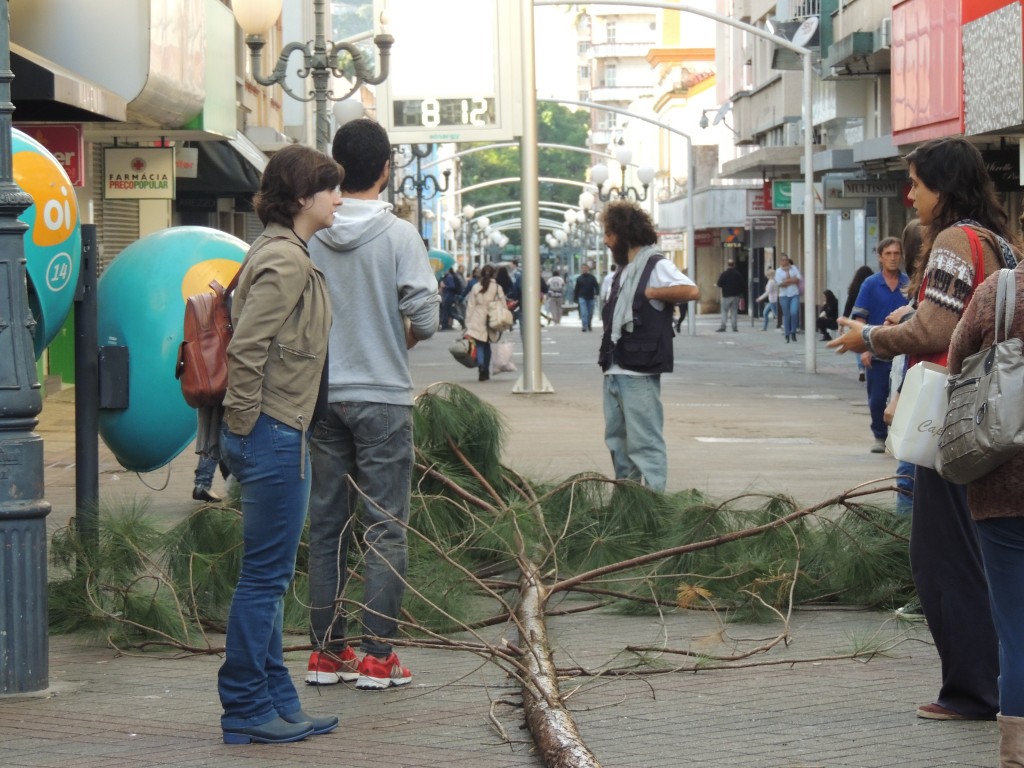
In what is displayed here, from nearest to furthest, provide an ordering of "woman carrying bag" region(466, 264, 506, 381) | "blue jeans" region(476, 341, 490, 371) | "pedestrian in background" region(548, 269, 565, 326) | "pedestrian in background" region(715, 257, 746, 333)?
"woman carrying bag" region(466, 264, 506, 381)
"blue jeans" region(476, 341, 490, 371)
"pedestrian in background" region(715, 257, 746, 333)
"pedestrian in background" region(548, 269, 565, 326)

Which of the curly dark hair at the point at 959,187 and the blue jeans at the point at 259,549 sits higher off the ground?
the curly dark hair at the point at 959,187

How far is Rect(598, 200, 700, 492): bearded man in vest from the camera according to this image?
1005cm

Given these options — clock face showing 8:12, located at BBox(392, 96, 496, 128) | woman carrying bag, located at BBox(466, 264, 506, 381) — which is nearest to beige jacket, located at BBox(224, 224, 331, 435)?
clock face showing 8:12, located at BBox(392, 96, 496, 128)

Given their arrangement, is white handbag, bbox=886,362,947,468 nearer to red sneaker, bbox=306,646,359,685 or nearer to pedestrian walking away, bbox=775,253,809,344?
red sneaker, bbox=306,646,359,685

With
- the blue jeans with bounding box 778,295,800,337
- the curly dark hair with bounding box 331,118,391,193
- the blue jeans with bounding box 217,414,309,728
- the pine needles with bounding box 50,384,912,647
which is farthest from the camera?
the blue jeans with bounding box 778,295,800,337

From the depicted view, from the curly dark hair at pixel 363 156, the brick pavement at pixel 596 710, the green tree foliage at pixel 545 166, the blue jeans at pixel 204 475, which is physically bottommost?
the brick pavement at pixel 596 710

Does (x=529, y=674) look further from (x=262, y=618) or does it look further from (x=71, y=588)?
(x=71, y=588)

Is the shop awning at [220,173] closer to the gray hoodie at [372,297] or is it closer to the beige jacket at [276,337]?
the gray hoodie at [372,297]

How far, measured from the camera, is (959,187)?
5645 millimetres

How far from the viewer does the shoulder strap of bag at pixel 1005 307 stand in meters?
4.46

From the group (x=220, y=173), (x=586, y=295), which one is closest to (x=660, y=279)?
(x=220, y=173)

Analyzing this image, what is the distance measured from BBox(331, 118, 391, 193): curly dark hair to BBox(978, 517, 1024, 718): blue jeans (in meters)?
2.58

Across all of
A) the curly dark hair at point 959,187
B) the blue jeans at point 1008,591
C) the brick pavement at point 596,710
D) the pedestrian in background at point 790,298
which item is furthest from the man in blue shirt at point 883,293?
the pedestrian in background at point 790,298

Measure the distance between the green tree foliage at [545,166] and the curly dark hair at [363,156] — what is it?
14295 cm
